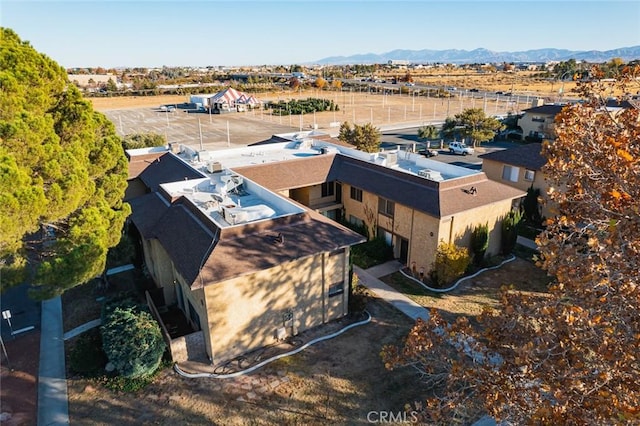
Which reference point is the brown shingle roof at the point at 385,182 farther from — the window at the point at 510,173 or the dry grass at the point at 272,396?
the dry grass at the point at 272,396

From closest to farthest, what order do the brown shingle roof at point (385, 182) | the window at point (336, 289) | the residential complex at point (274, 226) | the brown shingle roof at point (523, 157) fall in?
the residential complex at point (274, 226), the window at point (336, 289), the brown shingle roof at point (385, 182), the brown shingle roof at point (523, 157)

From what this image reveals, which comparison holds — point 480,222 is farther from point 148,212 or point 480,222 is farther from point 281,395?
point 148,212

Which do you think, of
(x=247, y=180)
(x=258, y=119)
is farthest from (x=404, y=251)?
(x=258, y=119)

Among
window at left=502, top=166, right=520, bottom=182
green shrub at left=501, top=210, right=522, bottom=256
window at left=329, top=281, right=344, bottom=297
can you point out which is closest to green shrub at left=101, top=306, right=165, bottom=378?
window at left=329, top=281, right=344, bottom=297

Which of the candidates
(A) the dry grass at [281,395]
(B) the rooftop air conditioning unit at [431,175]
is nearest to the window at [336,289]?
(A) the dry grass at [281,395]

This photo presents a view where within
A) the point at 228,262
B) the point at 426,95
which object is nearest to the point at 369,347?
the point at 228,262

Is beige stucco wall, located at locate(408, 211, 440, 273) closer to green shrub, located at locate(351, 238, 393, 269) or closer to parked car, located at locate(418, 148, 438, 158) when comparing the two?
green shrub, located at locate(351, 238, 393, 269)

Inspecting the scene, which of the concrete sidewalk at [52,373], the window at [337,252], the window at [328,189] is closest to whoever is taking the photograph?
the concrete sidewalk at [52,373]
